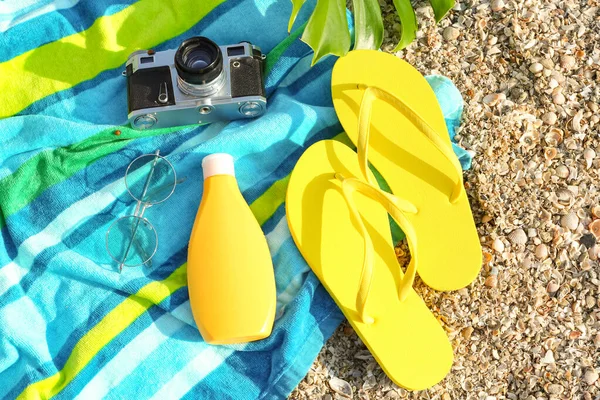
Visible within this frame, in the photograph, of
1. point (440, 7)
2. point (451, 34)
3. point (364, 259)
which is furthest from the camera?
point (451, 34)

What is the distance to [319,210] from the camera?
1.40m

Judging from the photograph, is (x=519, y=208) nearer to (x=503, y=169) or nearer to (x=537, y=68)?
(x=503, y=169)

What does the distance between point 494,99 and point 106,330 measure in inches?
34.3

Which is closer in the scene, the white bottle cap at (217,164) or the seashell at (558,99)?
the white bottle cap at (217,164)

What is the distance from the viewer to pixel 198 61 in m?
1.37

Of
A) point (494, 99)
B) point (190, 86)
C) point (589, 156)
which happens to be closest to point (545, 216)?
point (589, 156)

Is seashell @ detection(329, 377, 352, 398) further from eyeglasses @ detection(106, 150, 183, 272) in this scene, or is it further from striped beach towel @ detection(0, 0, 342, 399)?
eyeglasses @ detection(106, 150, 183, 272)

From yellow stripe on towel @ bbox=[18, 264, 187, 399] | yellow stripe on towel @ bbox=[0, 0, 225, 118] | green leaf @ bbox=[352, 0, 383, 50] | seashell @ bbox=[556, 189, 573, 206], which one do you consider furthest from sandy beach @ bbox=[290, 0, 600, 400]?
yellow stripe on towel @ bbox=[0, 0, 225, 118]

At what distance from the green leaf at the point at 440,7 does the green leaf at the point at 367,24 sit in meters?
0.11

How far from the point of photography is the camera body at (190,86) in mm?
1371

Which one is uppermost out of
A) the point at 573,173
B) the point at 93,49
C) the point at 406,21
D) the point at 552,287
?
the point at 93,49

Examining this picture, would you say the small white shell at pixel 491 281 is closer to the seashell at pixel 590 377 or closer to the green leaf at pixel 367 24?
the seashell at pixel 590 377

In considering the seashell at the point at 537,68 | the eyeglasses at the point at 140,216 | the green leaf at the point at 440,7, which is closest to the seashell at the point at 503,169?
the seashell at the point at 537,68

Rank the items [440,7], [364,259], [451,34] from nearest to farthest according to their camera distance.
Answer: [364,259]
[440,7]
[451,34]
